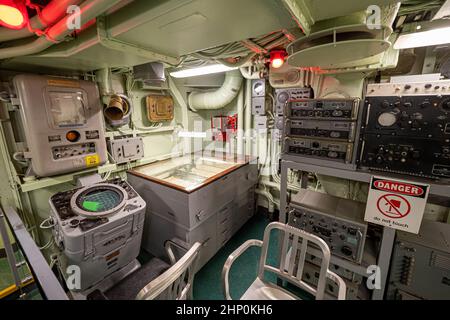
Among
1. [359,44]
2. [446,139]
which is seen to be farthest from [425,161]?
[359,44]

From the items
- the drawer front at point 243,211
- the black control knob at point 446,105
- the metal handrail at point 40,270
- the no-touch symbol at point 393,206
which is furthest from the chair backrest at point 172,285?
the black control knob at point 446,105

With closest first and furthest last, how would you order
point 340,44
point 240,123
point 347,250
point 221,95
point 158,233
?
1. point 340,44
2. point 347,250
3. point 158,233
4. point 221,95
5. point 240,123

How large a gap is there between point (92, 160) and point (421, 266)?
286 centimetres

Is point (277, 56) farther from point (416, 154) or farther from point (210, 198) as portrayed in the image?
point (210, 198)

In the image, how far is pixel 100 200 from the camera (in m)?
1.64

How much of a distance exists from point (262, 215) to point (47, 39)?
304 centimetres

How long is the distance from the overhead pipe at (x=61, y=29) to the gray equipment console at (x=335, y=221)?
1784 millimetres

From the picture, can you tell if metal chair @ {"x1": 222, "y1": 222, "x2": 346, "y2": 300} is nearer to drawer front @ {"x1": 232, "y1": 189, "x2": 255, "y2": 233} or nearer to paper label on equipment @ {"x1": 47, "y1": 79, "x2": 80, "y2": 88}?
drawer front @ {"x1": 232, "y1": 189, "x2": 255, "y2": 233}

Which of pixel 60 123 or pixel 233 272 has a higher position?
pixel 60 123

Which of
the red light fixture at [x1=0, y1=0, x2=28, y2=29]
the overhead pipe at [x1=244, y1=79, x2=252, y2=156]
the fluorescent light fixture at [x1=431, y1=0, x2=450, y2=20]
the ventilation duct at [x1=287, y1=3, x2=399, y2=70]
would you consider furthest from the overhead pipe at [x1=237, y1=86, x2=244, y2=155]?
the red light fixture at [x1=0, y1=0, x2=28, y2=29]

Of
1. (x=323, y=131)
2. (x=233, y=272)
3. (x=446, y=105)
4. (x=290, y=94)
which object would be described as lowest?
(x=233, y=272)

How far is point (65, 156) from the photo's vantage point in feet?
5.79

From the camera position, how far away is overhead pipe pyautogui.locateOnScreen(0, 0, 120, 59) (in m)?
0.76

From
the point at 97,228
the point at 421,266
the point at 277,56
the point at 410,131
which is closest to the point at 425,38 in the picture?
the point at 410,131
